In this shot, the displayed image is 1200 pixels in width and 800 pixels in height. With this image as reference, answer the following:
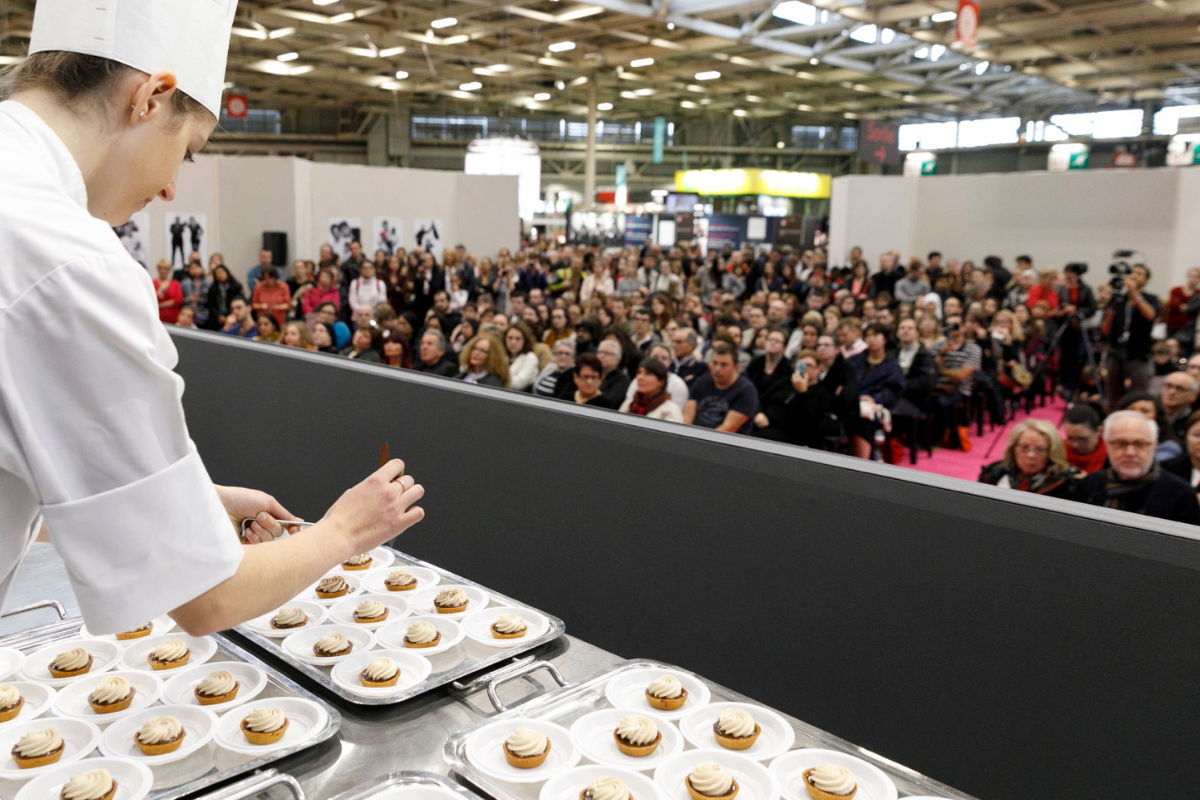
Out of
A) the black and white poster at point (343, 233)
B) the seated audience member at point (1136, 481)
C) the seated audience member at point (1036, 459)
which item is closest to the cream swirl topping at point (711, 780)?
the seated audience member at point (1136, 481)

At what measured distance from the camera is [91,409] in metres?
0.83

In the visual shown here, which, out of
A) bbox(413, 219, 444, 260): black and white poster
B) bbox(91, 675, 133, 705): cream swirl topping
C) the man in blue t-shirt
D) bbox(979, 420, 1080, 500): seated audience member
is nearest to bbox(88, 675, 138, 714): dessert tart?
bbox(91, 675, 133, 705): cream swirl topping

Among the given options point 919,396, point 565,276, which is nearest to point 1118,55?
point 565,276

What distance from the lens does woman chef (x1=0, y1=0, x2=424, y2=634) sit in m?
0.82

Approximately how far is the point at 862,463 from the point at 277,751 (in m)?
1.22

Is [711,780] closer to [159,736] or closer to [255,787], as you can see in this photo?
[255,787]

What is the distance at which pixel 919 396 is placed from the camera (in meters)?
7.43

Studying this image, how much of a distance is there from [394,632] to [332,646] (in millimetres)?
131

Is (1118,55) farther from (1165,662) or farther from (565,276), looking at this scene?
(1165,662)

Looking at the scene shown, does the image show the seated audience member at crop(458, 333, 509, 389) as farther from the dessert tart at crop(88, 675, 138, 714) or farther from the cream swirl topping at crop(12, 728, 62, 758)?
the cream swirl topping at crop(12, 728, 62, 758)

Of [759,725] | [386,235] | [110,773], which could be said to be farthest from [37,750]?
[386,235]

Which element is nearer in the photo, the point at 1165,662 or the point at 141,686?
the point at 1165,662

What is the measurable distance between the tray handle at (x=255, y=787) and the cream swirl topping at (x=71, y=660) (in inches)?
20.8

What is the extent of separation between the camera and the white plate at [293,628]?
1874 millimetres
